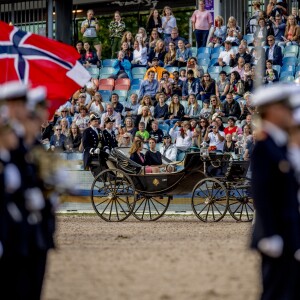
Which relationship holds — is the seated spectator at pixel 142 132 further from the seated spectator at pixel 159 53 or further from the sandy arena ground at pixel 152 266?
the sandy arena ground at pixel 152 266

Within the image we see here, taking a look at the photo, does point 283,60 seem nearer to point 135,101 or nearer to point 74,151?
point 135,101

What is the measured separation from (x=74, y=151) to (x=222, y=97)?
3511mm

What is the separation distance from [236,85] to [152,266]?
1438 cm

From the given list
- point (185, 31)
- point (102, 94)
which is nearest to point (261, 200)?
point (102, 94)

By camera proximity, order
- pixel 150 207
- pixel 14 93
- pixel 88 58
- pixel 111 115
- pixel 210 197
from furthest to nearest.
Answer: pixel 88 58
pixel 111 115
pixel 150 207
pixel 210 197
pixel 14 93

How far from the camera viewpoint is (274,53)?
88.2 feet

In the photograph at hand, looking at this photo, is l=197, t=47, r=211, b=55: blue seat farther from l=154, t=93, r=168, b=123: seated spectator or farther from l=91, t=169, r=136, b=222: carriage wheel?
l=91, t=169, r=136, b=222: carriage wheel

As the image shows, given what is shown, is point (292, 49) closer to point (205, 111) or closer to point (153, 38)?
point (205, 111)

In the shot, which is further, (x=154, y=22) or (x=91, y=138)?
(x=154, y=22)

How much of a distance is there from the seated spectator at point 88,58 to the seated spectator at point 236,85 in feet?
18.1

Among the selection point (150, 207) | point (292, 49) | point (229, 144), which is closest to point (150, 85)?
point (292, 49)

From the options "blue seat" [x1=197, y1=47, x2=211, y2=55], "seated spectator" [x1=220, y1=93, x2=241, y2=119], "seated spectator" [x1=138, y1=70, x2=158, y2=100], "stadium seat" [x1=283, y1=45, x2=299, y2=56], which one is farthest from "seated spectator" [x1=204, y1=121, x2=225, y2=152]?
"blue seat" [x1=197, y1=47, x2=211, y2=55]

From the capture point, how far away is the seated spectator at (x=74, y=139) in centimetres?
2611

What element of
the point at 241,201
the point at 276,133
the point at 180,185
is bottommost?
the point at 241,201
